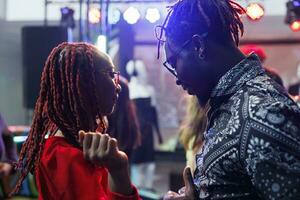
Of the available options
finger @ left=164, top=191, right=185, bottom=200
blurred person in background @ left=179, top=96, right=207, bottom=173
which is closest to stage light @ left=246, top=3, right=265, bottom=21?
blurred person in background @ left=179, top=96, right=207, bottom=173

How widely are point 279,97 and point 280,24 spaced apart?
7909 mm

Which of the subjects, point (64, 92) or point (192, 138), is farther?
point (192, 138)

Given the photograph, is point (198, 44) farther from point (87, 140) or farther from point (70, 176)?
point (70, 176)

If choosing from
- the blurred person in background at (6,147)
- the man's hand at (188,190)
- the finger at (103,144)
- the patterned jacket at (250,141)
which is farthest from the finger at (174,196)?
the blurred person in background at (6,147)

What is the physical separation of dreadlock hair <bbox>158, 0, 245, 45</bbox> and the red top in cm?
58

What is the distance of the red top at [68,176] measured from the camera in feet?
5.70

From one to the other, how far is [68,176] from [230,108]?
2.23 feet

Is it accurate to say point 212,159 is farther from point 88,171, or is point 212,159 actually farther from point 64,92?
point 64,92

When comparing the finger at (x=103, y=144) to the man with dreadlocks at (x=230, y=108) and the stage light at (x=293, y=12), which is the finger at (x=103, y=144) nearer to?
the man with dreadlocks at (x=230, y=108)

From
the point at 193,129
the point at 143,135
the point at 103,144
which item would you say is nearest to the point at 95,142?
the point at 103,144

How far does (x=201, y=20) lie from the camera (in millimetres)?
1327

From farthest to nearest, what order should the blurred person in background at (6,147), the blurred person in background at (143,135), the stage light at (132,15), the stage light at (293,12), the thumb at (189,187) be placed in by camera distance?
the stage light at (132,15) < the blurred person in background at (143,135) < the stage light at (293,12) < the blurred person in background at (6,147) < the thumb at (189,187)

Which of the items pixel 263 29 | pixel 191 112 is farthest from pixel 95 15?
pixel 191 112

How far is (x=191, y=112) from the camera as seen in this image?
10.2 ft
